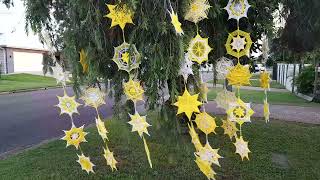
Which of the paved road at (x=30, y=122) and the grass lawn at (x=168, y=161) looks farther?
the paved road at (x=30, y=122)

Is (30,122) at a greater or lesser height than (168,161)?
lesser

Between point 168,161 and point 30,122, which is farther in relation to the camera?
point 30,122

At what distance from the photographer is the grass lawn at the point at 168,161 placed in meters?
6.11

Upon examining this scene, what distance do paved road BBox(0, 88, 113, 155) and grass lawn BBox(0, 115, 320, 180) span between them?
1061 mm

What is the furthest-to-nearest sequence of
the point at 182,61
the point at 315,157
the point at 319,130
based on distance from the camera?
the point at 319,130 < the point at 315,157 < the point at 182,61

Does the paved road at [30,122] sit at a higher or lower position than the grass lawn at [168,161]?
lower

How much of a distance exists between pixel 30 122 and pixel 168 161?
7.25m

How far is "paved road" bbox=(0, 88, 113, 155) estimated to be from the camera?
959cm

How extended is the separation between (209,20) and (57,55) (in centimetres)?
138

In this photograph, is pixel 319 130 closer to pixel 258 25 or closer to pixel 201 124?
pixel 258 25

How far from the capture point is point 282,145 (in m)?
8.16

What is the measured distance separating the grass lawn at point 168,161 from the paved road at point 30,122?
106 centimetres

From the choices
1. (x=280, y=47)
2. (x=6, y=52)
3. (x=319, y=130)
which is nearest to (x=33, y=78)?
(x=6, y=52)

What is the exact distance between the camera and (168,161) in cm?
642
